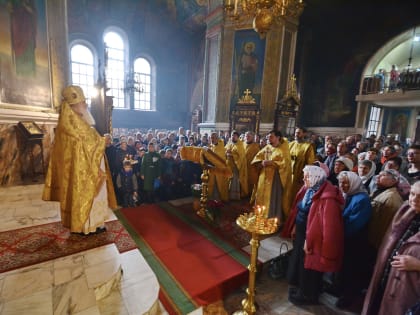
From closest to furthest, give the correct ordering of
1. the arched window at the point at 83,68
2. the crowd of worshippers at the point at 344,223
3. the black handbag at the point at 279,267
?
the crowd of worshippers at the point at 344,223 < the black handbag at the point at 279,267 < the arched window at the point at 83,68

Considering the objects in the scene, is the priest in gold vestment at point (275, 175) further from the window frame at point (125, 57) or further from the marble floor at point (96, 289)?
the window frame at point (125, 57)

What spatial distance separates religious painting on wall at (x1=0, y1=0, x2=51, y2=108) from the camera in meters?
5.20

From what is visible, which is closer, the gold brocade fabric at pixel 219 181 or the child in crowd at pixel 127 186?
the child in crowd at pixel 127 186

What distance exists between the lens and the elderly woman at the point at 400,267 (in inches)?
66.5

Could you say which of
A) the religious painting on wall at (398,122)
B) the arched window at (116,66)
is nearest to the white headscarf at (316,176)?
the arched window at (116,66)

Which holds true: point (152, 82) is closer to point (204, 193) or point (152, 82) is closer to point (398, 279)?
point (204, 193)

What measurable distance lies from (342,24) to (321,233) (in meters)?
14.8

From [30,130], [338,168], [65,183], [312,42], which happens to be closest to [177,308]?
[65,183]

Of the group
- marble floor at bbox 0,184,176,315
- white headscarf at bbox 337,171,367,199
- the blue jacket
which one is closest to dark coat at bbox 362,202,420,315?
the blue jacket

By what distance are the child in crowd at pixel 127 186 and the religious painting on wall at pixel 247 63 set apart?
8074 millimetres

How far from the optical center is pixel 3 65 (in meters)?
5.16

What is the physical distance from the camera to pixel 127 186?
498cm

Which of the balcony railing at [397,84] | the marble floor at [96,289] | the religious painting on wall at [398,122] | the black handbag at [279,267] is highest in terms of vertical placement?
the balcony railing at [397,84]

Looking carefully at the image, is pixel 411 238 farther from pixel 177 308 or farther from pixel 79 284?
pixel 79 284
